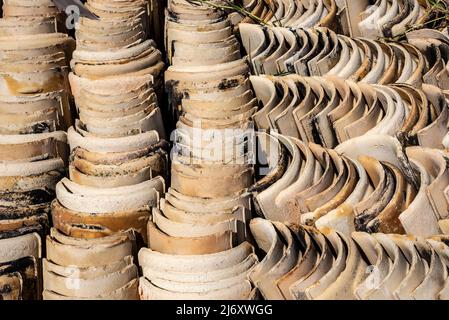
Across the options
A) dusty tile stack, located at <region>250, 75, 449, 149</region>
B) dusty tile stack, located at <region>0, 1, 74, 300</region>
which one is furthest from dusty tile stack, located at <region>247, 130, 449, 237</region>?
dusty tile stack, located at <region>0, 1, 74, 300</region>

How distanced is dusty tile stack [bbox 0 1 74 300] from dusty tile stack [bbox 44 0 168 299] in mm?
85

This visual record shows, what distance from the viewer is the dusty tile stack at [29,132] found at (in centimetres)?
276

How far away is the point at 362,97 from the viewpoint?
3277 millimetres

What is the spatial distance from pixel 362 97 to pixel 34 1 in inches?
58.9

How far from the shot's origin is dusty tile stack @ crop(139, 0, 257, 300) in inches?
101

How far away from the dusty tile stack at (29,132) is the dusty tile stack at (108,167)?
3.3 inches

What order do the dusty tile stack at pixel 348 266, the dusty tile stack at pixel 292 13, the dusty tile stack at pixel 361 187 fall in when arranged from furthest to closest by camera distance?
the dusty tile stack at pixel 292 13 < the dusty tile stack at pixel 361 187 < the dusty tile stack at pixel 348 266

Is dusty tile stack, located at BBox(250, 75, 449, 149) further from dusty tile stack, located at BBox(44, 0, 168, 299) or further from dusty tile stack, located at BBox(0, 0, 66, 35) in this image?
dusty tile stack, located at BBox(0, 0, 66, 35)

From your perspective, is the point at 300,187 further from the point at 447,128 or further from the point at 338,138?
the point at 447,128

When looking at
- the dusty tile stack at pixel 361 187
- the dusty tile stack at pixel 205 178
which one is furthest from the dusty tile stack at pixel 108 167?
the dusty tile stack at pixel 361 187

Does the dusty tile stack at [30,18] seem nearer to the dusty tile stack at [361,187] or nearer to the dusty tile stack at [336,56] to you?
the dusty tile stack at [336,56]

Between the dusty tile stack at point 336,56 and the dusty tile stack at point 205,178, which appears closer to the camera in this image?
the dusty tile stack at point 205,178

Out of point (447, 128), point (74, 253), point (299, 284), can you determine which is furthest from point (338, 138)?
point (74, 253)

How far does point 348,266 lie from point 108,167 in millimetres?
944
